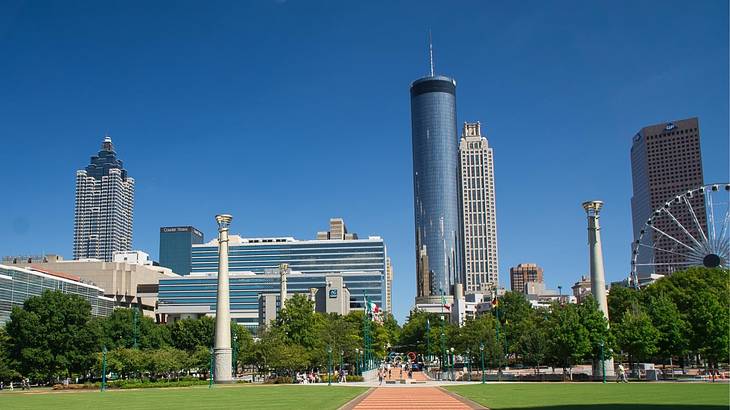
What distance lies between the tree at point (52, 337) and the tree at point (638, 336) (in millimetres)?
60835

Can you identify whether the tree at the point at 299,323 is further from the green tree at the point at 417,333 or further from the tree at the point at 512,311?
the green tree at the point at 417,333

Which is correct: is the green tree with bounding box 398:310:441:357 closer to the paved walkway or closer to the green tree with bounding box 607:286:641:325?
the green tree with bounding box 607:286:641:325

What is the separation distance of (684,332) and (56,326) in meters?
70.7

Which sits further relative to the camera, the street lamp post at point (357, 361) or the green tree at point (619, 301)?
the street lamp post at point (357, 361)

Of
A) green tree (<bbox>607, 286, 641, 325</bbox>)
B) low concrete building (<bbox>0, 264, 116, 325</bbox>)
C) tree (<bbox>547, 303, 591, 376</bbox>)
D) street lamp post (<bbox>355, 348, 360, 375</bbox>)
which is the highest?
low concrete building (<bbox>0, 264, 116, 325</bbox>)

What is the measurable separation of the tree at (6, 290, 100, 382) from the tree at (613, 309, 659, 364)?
200 feet

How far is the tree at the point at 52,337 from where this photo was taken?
82.9 metres

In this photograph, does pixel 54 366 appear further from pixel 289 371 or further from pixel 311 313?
pixel 311 313

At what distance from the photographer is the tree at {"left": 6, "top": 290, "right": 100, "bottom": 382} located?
272ft

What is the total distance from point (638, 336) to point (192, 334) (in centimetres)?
6539

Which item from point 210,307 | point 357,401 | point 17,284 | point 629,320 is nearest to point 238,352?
point 17,284

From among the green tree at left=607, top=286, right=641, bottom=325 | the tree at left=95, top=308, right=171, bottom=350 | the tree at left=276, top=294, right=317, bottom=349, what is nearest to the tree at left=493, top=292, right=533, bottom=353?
the green tree at left=607, top=286, right=641, bottom=325

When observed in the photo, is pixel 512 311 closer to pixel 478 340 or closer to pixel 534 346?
pixel 478 340

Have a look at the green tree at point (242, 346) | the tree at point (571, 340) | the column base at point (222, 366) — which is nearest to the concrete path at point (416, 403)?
the tree at point (571, 340)
